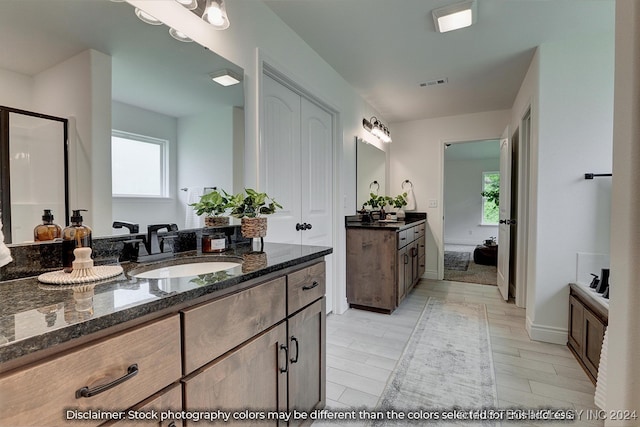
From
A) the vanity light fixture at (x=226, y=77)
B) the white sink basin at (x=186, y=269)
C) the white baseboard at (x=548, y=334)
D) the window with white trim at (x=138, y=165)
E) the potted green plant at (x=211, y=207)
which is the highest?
the vanity light fixture at (x=226, y=77)

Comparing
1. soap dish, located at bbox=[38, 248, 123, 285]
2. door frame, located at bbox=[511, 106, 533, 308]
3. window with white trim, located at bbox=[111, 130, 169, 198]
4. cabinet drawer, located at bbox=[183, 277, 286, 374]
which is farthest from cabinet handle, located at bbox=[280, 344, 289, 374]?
door frame, located at bbox=[511, 106, 533, 308]

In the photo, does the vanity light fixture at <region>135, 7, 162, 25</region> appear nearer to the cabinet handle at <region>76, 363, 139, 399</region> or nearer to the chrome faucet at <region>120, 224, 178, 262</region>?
the chrome faucet at <region>120, 224, 178, 262</region>

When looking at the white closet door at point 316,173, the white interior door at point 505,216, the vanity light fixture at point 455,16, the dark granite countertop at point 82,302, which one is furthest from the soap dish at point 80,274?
the white interior door at point 505,216

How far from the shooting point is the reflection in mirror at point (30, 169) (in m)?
0.90

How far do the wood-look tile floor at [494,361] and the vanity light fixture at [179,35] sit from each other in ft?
6.50

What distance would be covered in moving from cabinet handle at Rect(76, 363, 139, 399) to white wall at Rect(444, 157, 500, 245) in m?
8.53

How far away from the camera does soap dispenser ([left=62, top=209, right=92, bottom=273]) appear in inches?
36.6

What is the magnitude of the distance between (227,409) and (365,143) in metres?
3.20

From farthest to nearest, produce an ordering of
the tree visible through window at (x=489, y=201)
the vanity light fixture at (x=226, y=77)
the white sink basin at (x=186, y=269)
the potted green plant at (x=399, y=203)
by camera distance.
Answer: the tree visible through window at (x=489, y=201) < the potted green plant at (x=399, y=203) < the vanity light fixture at (x=226, y=77) < the white sink basin at (x=186, y=269)

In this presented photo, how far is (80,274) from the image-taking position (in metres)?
0.86

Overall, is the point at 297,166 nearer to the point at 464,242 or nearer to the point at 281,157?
the point at 281,157

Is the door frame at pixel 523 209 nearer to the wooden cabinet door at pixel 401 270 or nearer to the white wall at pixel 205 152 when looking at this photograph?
the wooden cabinet door at pixel 401 270

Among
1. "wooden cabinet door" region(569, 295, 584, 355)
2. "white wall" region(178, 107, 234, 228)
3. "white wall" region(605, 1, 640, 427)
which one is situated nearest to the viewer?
"white wall" region(605, 1, 640, 427)

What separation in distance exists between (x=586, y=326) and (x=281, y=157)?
238 cm
